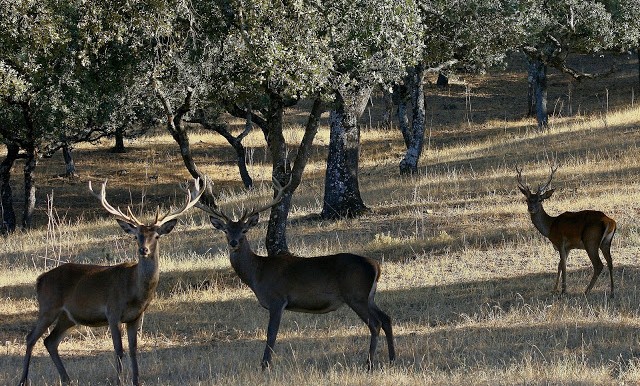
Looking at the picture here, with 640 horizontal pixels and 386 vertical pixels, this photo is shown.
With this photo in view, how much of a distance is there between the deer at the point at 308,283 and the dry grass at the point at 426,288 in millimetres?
449

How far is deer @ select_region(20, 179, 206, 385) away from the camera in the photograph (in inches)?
405

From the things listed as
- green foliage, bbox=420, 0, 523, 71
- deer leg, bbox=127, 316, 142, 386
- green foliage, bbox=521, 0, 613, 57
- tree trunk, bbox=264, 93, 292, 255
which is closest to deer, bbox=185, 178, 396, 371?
deer leg, bbox=127, 316, 142, 386

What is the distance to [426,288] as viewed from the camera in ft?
48.5

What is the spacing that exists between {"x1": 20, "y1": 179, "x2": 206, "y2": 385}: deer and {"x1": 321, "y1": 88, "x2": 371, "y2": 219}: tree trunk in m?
10.1

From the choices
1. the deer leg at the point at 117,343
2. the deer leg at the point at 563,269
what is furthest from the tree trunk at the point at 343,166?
the deer leg at the point at 117,343

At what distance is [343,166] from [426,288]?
255 inches

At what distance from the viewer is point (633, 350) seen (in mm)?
10281

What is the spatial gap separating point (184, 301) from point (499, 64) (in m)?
15.1

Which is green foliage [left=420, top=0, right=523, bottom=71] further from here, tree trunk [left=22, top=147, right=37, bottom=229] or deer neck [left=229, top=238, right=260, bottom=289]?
tree trunk [left=22, top=147, right=37, bottom=229]

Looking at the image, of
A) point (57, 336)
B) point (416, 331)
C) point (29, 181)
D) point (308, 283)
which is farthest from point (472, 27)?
point (57, 336)

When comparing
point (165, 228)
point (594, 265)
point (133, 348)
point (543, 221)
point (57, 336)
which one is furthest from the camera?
point (543, 221)

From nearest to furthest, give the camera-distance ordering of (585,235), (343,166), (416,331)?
1. (416,331)
2. (585,235)
3. (343,166)

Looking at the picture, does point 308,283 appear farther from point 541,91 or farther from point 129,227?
point 541,91

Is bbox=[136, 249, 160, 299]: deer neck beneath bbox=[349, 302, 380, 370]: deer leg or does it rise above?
above
